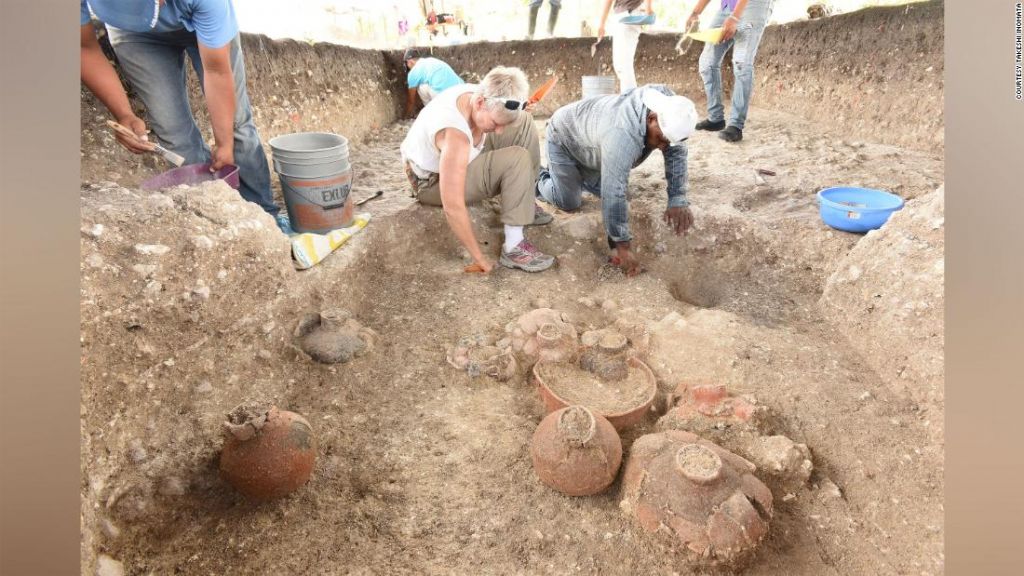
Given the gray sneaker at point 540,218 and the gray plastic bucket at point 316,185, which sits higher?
the gray plastic bucket at point 316,185

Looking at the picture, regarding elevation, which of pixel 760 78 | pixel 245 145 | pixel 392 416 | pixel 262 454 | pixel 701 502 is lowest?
pixel 392 416

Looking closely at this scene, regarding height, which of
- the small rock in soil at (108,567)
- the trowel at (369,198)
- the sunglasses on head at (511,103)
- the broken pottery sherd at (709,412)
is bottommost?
the broken pottery sherd at (709,412)

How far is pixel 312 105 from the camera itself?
496 centimetres

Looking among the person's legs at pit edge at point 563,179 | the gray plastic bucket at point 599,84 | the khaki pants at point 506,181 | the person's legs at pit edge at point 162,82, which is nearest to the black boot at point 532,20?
the gray plastic bucket at point 599,84

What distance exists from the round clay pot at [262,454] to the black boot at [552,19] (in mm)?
6739

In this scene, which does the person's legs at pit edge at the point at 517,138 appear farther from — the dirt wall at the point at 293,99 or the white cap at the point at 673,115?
the dirt wall at the point at 293,99

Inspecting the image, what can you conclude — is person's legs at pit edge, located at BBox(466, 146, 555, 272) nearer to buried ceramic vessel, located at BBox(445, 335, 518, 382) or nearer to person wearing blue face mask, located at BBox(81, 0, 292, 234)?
buried ceramic vessel, located at BBox(445, 335, 518, 382)

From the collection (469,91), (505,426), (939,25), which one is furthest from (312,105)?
(939,25)

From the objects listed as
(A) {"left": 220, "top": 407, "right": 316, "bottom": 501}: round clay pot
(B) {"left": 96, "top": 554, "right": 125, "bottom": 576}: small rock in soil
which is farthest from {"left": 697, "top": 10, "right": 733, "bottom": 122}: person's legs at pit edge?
(B) {"left": 96, "top": 554, "right": 125, "bottom": 576}: small rock in soil

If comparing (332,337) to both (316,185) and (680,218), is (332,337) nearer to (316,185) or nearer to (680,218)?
(316,185)

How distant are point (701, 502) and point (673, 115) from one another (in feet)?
6.39

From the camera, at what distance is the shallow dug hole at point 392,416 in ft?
5.76

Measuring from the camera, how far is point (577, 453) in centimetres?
185

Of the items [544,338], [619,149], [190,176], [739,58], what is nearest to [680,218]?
[619,149]
